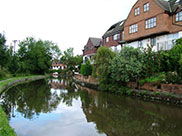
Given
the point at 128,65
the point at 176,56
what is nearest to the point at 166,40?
the point at 176,56

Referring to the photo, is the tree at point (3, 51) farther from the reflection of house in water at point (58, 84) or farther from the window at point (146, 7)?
the window at point (146, 7)

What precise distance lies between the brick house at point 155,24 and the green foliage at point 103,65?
538 centimetres

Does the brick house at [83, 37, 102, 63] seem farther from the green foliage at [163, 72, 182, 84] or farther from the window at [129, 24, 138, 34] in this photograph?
the green foliage at [163, 72, 182, 84]

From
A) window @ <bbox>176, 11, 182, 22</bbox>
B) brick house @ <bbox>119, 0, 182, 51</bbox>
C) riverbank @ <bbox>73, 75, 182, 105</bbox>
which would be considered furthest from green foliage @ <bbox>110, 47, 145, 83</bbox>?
window @ <bbox>176, 11, 182, 22</bbox>

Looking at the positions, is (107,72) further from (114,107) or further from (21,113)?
(21,113)

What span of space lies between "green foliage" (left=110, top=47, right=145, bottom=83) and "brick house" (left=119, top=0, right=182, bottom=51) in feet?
11.1

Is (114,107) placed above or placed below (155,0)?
below

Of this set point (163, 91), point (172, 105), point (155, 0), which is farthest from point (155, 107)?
point (155, 0)

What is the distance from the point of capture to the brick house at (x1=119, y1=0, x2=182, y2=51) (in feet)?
66.5

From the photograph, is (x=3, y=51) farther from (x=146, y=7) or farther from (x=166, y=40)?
(x=166, y=40)

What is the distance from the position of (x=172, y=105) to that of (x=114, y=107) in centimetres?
474

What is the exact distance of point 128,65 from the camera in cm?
1817

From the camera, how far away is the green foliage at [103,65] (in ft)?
70.9

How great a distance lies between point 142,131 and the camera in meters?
8.58
